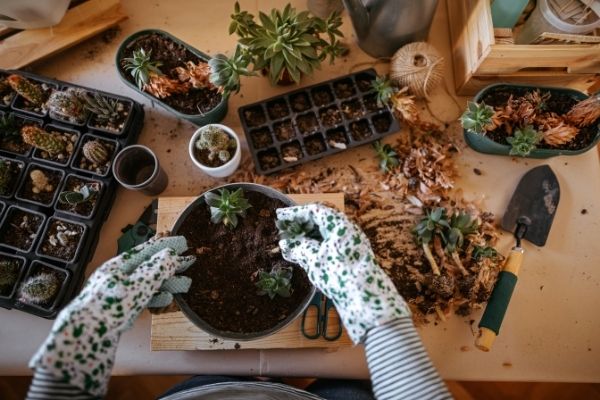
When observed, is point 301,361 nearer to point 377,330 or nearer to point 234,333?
point 234,333

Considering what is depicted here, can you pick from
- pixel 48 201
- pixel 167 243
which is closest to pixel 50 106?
pixel 48 201

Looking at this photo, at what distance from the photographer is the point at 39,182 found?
3.06 ft

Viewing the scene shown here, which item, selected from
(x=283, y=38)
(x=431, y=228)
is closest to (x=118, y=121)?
(x=283, y=38)

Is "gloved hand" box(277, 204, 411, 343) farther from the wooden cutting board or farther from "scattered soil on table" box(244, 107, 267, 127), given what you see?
"scattered soil on table" box(244, 107, 267, 127)

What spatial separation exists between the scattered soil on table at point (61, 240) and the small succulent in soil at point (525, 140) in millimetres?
931

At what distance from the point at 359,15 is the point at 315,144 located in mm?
303

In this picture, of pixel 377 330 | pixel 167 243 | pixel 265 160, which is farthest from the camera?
pixel 265 160

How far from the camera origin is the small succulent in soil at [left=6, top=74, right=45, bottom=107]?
928 mm

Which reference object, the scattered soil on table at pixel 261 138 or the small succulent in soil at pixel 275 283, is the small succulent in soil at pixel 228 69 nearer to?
the scattered soil on table at pixel 261 138

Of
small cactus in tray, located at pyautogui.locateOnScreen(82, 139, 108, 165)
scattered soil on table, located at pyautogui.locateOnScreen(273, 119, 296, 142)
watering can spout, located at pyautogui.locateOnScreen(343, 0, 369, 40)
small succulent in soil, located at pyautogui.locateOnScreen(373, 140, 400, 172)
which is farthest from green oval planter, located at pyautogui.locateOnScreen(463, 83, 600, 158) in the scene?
small cactus in tray, located at pyautogui.locateOnScreen(82, 139, 108, 165)

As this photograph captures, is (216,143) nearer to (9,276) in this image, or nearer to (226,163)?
(226,163)

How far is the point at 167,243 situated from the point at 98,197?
0.26 m

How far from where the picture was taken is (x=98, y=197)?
922 millimetres

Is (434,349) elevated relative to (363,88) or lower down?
lower down
